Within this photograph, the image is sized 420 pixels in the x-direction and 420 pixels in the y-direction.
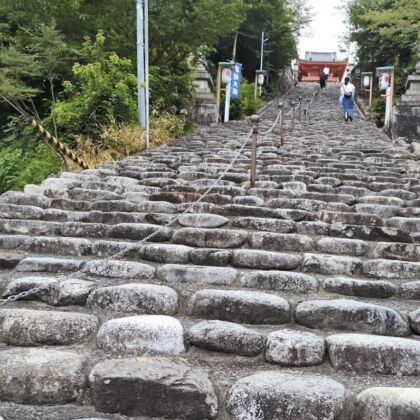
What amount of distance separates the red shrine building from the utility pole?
26725 mm

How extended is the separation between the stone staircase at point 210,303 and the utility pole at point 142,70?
4451mm

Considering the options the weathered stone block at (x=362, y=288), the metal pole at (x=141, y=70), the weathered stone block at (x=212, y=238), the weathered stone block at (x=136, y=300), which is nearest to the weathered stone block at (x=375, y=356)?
the weathered stone block at (x=362, y=288)

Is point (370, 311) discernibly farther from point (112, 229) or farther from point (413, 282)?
point (112, 229)

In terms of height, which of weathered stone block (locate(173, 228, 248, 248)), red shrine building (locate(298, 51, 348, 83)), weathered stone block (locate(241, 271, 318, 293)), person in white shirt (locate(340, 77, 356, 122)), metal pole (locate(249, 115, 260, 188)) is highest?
red shrine building (locate(298, 51, 348, 83))

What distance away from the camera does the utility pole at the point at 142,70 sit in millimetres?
9977

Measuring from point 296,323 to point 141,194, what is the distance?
313 cm

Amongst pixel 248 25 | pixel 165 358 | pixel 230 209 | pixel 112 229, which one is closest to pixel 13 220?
pixel 112 229

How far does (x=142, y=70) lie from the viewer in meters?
10.3

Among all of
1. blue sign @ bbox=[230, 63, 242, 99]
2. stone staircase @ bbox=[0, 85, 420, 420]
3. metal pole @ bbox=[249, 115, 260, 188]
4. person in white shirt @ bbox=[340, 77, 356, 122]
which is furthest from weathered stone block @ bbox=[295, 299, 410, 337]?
blue sign @ bbox=[230, 63, 242, 99]

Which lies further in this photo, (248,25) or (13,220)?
(248,25)

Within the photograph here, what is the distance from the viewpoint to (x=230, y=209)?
5.02 meters

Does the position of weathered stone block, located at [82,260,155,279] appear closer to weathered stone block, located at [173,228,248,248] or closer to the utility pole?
weathered stone block, located at [173,228,248,248]

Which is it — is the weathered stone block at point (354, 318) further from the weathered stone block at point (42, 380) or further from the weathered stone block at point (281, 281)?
the weathered stone block at point (42, 380)

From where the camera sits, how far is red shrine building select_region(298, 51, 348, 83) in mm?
35406
